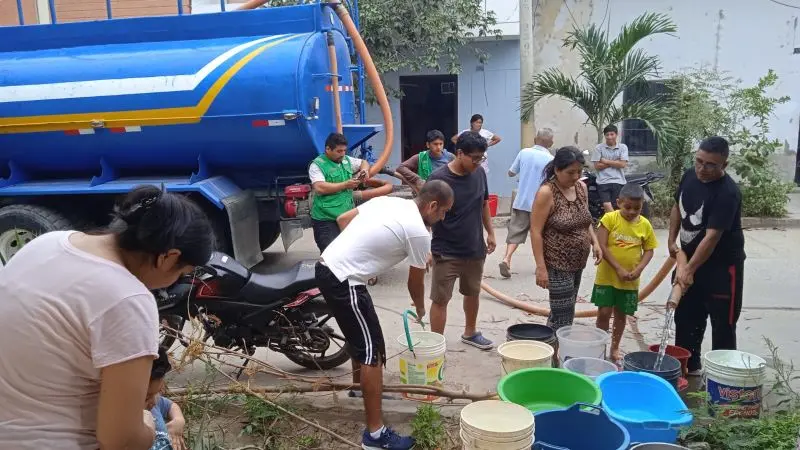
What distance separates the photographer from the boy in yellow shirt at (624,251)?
4.10m

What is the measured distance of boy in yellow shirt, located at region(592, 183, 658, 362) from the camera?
4.10 m

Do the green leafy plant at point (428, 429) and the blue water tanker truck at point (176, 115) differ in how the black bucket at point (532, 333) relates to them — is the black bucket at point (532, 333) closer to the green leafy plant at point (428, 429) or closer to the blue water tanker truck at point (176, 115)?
the green leafy plant at point (428, 429)

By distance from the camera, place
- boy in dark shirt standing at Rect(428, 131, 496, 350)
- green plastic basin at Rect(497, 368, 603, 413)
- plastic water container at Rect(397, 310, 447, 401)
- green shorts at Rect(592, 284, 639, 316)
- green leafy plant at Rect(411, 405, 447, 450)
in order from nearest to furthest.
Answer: green plastic basin at Rect(497, 368, 603, 413) < green leafy plant at Rect(411, 405, 447, 450) < plastic water container at Rect(397, 310, 447, 401) < green shorts at Rect(592, 284, 639, 316) < boy in dark shirt standing at Rect(428, 131, 496, 350)

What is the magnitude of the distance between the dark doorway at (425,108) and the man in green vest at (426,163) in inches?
180

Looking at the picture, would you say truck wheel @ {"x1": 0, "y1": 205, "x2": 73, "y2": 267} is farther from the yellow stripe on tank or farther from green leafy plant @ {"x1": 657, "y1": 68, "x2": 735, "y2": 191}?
green leafy plant @ {"x1": 657, "y1": 68, "x2": 735, "y2": 191}

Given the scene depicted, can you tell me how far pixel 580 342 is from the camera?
364 cm

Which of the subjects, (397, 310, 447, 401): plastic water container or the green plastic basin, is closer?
the green plastic basin

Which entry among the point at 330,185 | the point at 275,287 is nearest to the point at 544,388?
the point at 275,287

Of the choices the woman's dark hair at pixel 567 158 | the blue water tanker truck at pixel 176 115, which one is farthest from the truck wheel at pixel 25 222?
the woman's dark hair at pixel 567 158

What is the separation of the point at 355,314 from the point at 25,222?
15.4 feet

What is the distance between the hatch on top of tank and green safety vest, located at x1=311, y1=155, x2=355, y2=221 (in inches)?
60.8

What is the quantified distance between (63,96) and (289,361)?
360 centimetres

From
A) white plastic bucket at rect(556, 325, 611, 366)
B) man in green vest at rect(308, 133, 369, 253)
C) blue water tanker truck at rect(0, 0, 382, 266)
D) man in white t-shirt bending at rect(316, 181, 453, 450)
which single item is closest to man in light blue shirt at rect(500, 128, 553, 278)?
blue water tanker truck at rect(0, 0, 382, 266)

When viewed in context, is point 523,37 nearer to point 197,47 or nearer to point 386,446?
point 197,47
